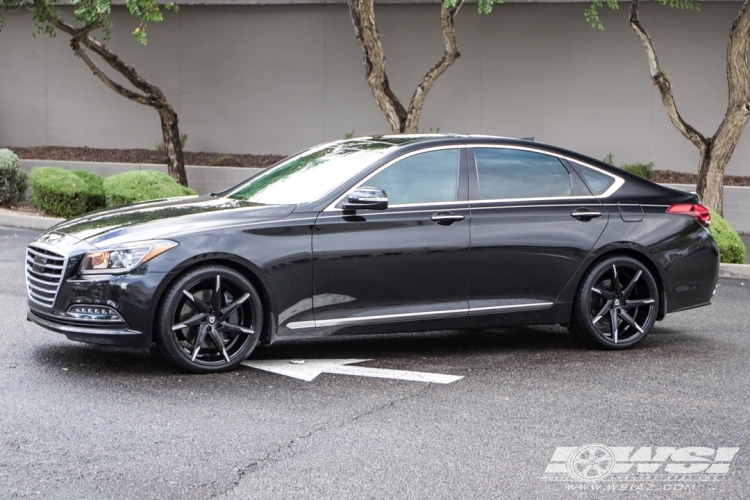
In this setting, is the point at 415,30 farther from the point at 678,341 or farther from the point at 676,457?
the point at 676,457

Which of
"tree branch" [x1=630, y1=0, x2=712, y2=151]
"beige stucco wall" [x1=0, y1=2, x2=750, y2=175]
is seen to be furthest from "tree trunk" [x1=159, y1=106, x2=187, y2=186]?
"tree branch" [x1=630, y1=0, x2=712, y2=151]

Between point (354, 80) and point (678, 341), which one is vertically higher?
point (354, 80)

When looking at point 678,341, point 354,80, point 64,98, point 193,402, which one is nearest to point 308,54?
point 354,80

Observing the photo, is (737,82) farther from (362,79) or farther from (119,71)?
(119,71)

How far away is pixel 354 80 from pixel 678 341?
46.3 ft

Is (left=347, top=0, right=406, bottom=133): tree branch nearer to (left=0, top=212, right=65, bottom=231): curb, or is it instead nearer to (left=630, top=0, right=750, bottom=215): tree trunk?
(left=630, top=0, right=750, bottom=215): tree trunk

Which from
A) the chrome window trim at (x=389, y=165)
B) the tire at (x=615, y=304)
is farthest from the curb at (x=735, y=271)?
the chrome window trim at (x=389, y=165)

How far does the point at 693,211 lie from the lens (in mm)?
8336

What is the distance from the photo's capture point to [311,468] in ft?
16.6

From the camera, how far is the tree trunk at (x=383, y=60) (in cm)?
1730

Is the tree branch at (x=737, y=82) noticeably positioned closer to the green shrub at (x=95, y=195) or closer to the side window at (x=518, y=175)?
the side window at (x=518, y=175)

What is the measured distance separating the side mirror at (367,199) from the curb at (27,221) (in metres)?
9.91

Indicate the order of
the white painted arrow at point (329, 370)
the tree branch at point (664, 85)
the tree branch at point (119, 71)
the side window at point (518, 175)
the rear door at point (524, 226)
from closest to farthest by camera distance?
the white painted arrow at point (329, 370), the rear door at point (524, 226), the side window at point (518, 175), the tree branch at point (664, 85), the tree branch at point (119, 71)

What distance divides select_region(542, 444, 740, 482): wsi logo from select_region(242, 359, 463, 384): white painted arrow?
1645mm
